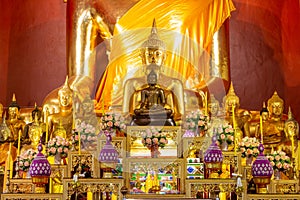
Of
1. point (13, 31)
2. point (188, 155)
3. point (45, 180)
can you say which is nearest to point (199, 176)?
point (188, 155)

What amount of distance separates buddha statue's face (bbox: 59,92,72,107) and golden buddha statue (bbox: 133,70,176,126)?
101cm

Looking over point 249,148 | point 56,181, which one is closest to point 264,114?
point 249,148

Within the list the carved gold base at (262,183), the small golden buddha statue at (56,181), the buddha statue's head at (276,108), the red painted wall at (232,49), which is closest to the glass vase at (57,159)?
the small golden buddha statue at (56,181)

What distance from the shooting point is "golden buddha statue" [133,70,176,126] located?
485 centimetres

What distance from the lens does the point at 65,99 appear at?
591 centimetres

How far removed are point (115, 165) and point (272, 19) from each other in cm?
394

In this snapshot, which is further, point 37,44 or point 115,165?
point 37,44

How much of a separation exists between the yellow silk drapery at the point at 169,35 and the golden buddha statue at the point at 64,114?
0.40 meters

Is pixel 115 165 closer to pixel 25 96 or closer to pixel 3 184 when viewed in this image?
pixel 3 184

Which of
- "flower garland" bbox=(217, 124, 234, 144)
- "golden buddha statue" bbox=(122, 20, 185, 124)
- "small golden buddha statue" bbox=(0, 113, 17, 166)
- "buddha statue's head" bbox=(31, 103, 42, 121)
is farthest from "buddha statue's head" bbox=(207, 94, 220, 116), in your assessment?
"small golden buddha statue" bbox=(0, 113, 17, 166)

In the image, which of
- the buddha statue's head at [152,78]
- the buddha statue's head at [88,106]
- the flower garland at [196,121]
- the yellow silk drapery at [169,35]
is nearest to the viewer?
the flower garland at [196,121]

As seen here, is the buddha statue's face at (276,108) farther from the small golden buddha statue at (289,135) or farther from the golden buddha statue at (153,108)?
the golden buddha statue at (153,108)

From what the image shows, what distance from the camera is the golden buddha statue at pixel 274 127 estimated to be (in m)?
5.87

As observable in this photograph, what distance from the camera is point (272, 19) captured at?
24.3 feet
